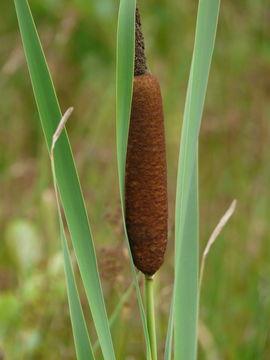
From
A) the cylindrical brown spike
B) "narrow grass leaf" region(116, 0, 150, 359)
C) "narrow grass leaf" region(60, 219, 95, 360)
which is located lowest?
"narrow grass leaf" region(60, 219, 95, 360)

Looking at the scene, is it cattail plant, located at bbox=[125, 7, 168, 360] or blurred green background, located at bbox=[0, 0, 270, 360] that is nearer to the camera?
cattail plant, located at bbox=[125, 7, 168, 360]

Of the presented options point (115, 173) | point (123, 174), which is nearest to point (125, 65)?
point (123, 174)

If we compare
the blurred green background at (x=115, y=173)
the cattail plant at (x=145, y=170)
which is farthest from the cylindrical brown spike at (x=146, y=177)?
the blurred green background at (x=115, y=173)

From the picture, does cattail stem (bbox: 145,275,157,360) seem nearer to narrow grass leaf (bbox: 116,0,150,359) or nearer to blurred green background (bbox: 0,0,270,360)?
narrow grass leaf (bbox: 116,0,150,359)

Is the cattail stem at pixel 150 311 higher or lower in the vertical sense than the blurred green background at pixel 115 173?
higher

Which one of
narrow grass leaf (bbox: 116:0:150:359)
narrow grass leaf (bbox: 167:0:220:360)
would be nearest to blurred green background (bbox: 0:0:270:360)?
narrow grass leaf (bbox: 167:0:220:360)

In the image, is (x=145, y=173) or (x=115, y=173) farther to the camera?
(x=115, y=173)

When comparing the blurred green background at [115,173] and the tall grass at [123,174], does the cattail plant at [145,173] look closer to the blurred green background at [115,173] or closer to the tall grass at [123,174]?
A: the tall grass at [123,174]

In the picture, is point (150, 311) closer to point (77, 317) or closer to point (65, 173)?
point (77, 317)
